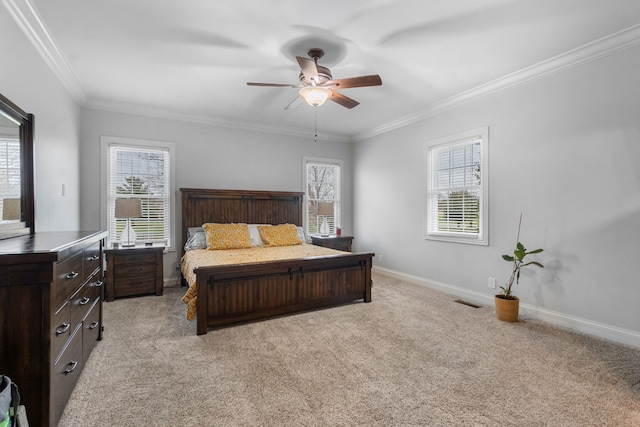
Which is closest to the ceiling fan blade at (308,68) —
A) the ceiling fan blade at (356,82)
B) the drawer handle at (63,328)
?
the ceiling fan blade at (356,82)

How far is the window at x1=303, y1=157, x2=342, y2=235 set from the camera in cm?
604

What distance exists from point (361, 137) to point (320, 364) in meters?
4.68

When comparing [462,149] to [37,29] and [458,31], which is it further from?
[37,29]

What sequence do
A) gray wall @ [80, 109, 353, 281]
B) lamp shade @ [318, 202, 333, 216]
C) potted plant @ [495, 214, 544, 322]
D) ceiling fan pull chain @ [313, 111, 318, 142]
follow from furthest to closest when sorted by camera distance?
lamp shade @ [318, 202, 333, 216] → ceiling fan pull chain @ [313, 111, 318, 142] → gray wall @ [80, 109, 353, 281] → potted plant @ [495, 214, 544, 322]

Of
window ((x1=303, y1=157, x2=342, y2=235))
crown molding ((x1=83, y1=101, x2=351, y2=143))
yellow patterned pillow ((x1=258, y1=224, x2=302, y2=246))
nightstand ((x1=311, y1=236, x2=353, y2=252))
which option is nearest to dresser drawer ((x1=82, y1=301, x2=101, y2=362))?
yellow patterned pillow ((x1=258, y1=224, x2=302, y2=246))

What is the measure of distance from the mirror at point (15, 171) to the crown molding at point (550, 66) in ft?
14.7

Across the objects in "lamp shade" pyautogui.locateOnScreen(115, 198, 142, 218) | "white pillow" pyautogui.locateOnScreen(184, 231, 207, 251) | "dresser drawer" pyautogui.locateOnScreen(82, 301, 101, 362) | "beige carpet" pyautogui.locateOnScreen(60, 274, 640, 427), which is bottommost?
"beige carpet" pyautogui.locateOnScreen(60, 274, 640, 427)

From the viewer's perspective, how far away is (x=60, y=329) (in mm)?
1649

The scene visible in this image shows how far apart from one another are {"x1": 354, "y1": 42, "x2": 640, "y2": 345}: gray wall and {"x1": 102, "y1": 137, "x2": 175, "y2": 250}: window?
407 centimetres

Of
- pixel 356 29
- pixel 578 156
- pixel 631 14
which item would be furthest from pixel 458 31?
pixel 578 156

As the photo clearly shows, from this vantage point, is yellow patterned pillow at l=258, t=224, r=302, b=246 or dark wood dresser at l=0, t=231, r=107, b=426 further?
yellow patterned pillow at l=258, t=224, r=302, b=246

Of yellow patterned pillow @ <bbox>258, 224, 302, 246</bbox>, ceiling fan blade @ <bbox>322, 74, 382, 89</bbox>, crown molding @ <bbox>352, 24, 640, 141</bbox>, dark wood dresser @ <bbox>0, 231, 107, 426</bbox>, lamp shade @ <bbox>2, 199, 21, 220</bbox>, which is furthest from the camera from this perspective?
yellow patterned pillow @ <bbox>258, 224, 302, 246</bbox>

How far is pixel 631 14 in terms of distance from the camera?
2453 millimetres

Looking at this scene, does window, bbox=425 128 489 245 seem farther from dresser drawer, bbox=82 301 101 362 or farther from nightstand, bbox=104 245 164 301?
dresser drawer, bbox=82 301 101 362
